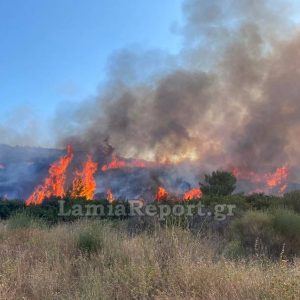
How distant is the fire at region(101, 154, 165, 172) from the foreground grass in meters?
34.7

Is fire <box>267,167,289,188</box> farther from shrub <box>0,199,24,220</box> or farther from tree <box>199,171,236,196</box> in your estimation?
shrub <box>0,199,24,220</box>

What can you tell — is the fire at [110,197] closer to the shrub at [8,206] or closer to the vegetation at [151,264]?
the shrub at [8,206]

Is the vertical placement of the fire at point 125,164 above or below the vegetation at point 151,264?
above

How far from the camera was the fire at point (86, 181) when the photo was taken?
101 feet

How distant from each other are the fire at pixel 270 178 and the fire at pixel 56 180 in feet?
53.1

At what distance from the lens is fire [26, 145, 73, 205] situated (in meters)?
33.6

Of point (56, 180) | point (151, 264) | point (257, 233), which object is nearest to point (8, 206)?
point (257, 233)

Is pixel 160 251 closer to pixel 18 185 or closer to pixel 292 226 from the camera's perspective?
pixel 292 226

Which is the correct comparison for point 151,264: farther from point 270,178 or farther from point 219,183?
point 270,178

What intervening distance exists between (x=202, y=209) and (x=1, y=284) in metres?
9.11

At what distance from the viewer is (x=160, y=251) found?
22.5 ft

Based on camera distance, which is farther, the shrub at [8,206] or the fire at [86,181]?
the fire at [86,181]

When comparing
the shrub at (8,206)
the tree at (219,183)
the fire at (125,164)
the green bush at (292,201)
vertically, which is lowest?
the shrub at (8,206)

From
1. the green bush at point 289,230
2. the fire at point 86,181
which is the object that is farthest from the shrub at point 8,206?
the green bush at point 289,230
